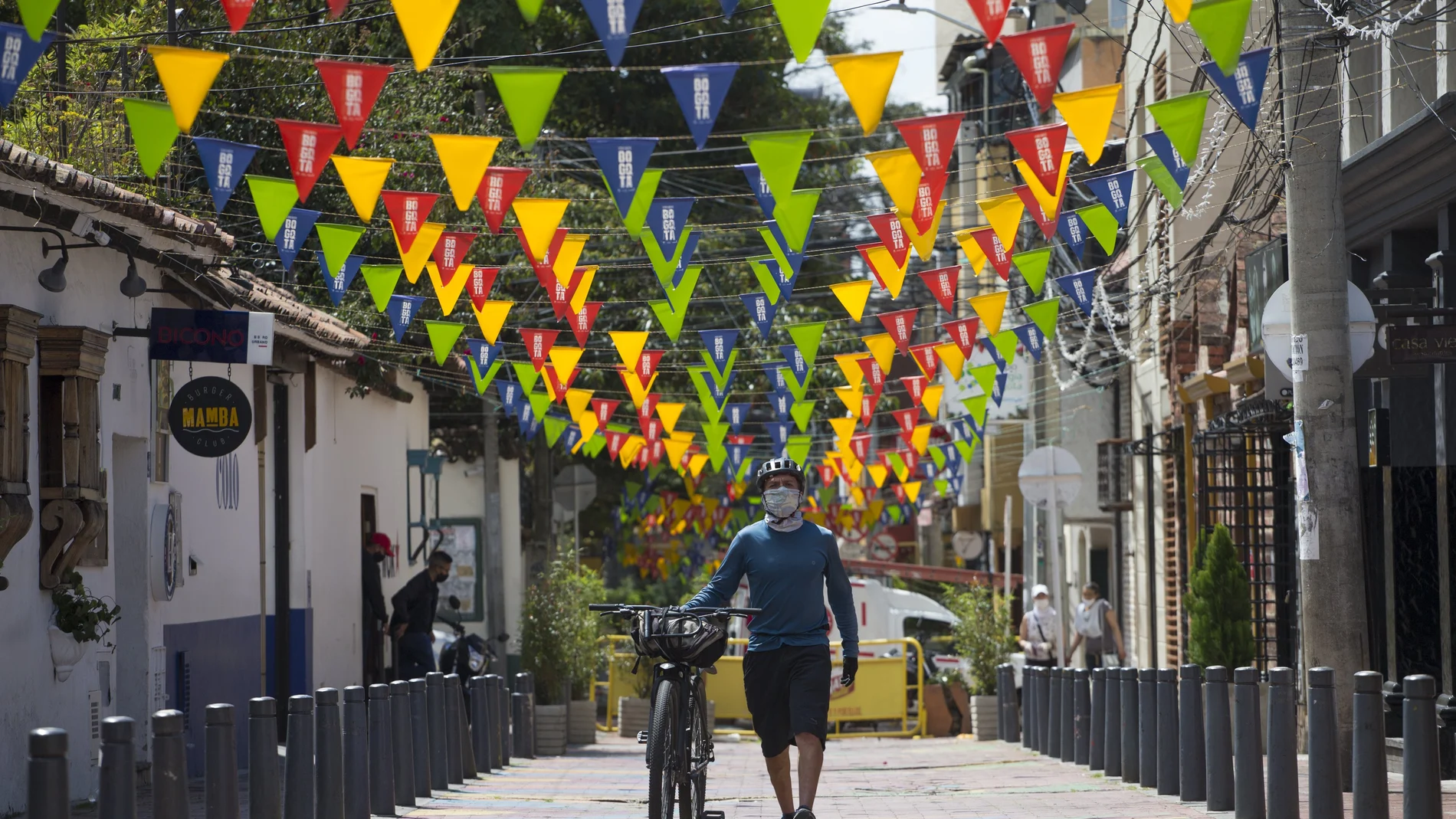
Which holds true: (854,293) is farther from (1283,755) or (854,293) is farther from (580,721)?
(580,721)

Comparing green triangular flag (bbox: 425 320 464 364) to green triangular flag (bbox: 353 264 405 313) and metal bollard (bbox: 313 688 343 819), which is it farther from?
metal bollard (bbox: 313 688 343 819)

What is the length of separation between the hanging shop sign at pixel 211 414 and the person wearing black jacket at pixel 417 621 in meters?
4.60

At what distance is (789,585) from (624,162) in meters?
2.90

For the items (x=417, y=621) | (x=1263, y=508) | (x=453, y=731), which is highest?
(x=1263, y=508)

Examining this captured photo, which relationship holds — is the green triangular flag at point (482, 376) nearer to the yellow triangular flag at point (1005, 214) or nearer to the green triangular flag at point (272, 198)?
the green triangular flag at point (272, 198)

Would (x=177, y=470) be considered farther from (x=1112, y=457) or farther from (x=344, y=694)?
(x=1112, y=457)

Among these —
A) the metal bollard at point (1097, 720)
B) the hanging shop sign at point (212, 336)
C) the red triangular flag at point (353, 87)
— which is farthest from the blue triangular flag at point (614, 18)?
the metal bollard at point (1097, 720)

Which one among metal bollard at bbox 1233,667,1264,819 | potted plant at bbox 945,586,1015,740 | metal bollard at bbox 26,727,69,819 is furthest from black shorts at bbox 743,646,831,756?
potted plant at bbox 945,586,1015,740

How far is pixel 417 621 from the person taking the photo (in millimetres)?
17141

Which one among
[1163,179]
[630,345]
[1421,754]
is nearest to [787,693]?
[1421,754]

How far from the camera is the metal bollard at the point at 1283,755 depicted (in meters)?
9.00

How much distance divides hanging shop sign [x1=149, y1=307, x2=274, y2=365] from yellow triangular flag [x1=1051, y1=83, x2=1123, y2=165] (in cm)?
571

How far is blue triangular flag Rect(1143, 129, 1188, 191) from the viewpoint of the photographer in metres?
10.8


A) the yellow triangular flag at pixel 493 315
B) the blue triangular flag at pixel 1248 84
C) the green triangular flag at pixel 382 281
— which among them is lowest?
the yellow triangular flag at pixel 493 315
